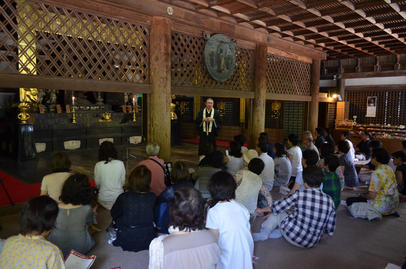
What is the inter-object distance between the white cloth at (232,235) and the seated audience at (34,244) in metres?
1.17

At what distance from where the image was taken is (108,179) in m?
4.16

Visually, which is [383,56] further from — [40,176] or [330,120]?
[40,176]

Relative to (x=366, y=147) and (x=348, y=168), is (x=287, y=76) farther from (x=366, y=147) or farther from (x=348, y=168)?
(x=348, y=168)

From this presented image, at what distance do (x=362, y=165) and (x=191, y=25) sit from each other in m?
5.11

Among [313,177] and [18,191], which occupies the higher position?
[313,177]

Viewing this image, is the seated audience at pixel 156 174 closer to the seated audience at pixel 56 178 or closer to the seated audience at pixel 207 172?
the seated audience at pixel 207 172

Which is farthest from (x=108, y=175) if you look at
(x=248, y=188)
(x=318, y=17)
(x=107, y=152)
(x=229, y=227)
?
(x=318, y=17)

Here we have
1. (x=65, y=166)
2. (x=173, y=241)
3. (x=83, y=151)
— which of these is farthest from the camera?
(x=83, y=151)

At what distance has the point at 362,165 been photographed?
708 cm

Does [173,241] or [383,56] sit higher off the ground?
[383,56]

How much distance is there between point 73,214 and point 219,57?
4.48 metres

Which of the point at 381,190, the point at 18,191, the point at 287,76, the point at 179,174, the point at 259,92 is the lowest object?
the point at 18,191

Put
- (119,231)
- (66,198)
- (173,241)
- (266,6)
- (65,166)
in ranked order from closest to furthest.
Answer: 1. (173,241)
2. (66,198)
3. (119,231)
4. (65,166)
5. (266,6)

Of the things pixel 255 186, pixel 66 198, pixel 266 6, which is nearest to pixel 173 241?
pixel 66 198
